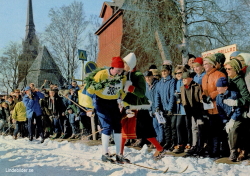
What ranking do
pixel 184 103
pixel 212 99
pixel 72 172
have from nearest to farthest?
1. pixel 72 172
2. pixel 212 99
3. pixel 184 103

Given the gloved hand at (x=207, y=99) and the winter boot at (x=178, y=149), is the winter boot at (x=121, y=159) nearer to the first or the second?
the winter boot at (x=178, y=149)

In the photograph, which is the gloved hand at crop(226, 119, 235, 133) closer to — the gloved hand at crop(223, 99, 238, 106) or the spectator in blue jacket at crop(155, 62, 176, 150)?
the gloved hand at crop(223, 99, 238, 106)

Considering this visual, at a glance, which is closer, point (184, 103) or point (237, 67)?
point (237, 67)

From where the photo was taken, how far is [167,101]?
21.5 ft

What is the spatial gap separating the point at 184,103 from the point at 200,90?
418 mm

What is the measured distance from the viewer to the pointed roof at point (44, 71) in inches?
1158

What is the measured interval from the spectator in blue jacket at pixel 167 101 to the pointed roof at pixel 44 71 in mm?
22381

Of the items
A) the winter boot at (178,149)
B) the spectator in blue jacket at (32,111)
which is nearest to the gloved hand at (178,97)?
the winter boot at (178,149)

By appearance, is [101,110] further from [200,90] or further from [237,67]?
[237,67]

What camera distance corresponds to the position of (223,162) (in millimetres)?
5035

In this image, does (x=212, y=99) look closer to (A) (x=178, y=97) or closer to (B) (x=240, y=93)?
(B) (x=240, y=93)

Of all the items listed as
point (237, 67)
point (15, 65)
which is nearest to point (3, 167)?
point (237, 67)

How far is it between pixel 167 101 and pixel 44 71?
3267cm

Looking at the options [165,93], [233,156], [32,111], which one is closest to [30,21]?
[32,111]
